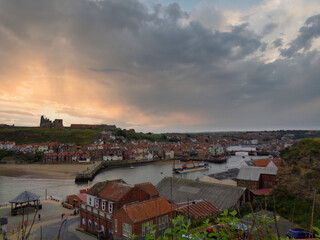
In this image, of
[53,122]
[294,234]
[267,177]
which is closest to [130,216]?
[294,234]

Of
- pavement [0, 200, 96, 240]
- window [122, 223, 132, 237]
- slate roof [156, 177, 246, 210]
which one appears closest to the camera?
window [122, 223, 132, 237]

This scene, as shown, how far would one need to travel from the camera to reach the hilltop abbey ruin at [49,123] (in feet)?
424

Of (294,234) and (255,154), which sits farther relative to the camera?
(255,154)

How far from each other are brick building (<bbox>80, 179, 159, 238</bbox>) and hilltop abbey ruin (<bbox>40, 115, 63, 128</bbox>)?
12471 centimetres

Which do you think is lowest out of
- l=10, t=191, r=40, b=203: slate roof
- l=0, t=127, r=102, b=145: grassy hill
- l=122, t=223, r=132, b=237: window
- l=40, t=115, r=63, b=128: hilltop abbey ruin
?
l=10, t=191, r=40, b=203: slate roof

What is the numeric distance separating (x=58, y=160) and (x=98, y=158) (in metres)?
12.3

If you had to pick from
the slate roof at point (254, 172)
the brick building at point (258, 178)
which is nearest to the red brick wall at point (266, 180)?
the brick building at point (258, 178)

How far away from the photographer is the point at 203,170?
197ft

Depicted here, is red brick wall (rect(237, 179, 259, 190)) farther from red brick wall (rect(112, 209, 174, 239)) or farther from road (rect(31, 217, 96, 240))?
road (rect(31, 217, 96, 240))

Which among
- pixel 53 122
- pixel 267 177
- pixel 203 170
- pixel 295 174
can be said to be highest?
pixel 53 122

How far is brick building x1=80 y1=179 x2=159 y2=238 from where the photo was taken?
14.5 m

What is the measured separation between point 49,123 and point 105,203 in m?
135

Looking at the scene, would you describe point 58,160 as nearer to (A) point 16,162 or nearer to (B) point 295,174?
(A) point 16,162

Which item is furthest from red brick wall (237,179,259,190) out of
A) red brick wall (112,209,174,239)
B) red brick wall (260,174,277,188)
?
red brick wall (112,209,174,239)
